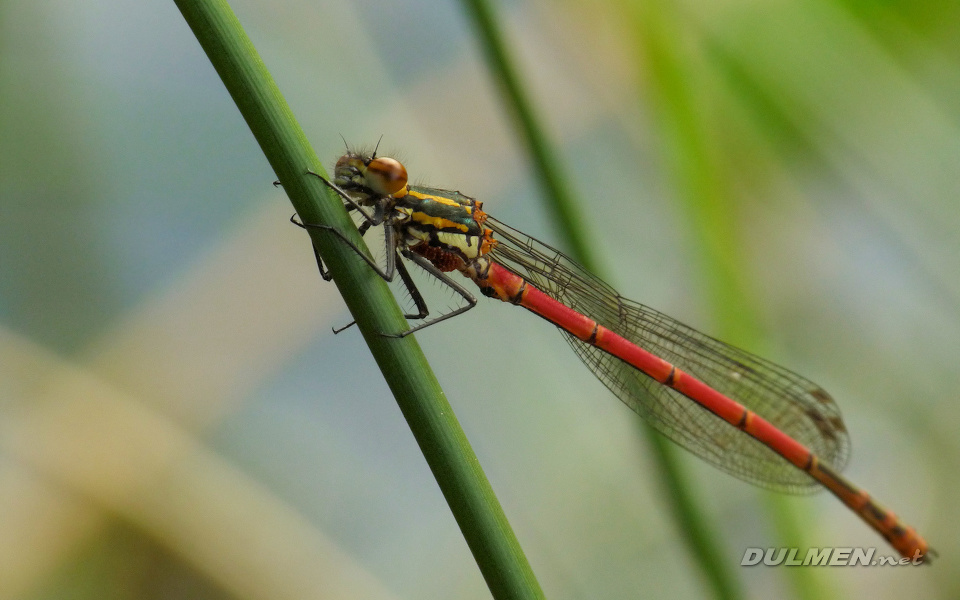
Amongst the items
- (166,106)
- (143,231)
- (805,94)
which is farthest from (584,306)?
(166,106)

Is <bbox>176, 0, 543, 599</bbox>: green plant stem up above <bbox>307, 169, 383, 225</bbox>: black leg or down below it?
below

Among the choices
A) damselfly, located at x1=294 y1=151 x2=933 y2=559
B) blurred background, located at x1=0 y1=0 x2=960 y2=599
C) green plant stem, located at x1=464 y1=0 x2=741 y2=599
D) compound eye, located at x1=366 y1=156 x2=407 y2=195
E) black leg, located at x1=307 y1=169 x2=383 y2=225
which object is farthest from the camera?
blurred background, located at x1=0 y1=0 x2=960 y2=599

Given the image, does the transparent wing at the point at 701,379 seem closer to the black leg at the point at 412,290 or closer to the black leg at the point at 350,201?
the black leg at the point at 412,290

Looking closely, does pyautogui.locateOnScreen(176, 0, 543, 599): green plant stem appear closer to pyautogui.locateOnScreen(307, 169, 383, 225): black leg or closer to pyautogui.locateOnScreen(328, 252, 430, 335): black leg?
pyautogui.locateOnScreen(307, 169, 383, 225): black leg

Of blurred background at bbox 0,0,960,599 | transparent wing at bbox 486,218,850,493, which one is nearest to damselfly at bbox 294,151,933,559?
transparent wing at bbox 486,218,850,493

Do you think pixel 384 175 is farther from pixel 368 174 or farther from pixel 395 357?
pixel 395 357

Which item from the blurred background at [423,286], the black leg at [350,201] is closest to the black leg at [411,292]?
the black leg at [350,201]

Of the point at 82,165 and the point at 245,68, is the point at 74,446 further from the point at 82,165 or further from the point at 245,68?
the point at 245,68

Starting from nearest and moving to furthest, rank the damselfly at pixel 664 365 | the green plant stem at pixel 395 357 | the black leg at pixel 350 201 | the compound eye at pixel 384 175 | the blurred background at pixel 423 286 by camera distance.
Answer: the green plant stem at pixel 395 357 → the black leg at pixel 350 201 → the compound eye at pixel 384 175 → the damselfly at pixel 664 365 → the blurred background at pixel 423 286
